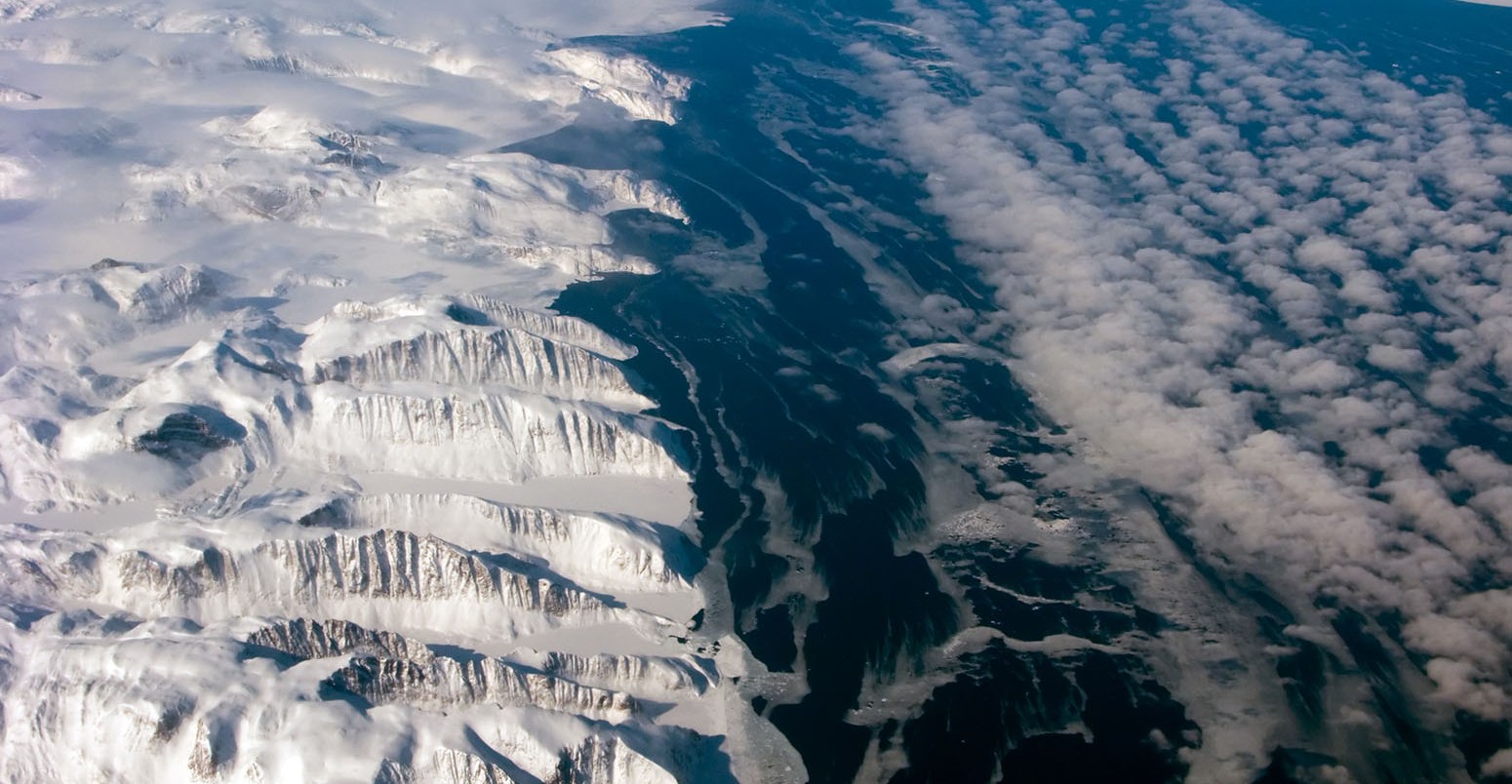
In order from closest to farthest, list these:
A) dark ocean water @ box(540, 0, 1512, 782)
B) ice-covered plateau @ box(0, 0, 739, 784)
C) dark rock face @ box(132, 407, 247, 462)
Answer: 1. ice-covered plateau @ box(0, 0, 739, 784)
2. dark ocean water @ box(540, 0, 1512, 782)
3. dark rock face @ box(132, 407, 247, 462)

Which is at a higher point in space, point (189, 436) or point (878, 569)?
point (189, 436)

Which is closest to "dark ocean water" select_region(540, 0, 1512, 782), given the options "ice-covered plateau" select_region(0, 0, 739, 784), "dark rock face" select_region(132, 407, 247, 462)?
"ice-covered plateau" select_region(0, 0, 739, 784)

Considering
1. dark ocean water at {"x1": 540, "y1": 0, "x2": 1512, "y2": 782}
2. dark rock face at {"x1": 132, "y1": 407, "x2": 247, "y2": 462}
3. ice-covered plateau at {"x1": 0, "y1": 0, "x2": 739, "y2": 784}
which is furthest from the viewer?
dark rock face at {"x1": 132, "y1": 407, "x2": 247, "y2": 462}

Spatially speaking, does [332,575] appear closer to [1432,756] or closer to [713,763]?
[713,763]

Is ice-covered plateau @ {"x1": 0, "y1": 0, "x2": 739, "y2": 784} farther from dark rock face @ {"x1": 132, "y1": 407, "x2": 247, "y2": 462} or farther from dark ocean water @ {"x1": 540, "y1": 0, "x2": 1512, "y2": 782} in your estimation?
dark ocean water @ {"x1": 540, "y1": 0, "x2": 1512, "y2": 782}

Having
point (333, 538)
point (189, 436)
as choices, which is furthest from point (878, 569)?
point (189, 436)

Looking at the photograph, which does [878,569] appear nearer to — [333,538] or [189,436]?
[333,538]

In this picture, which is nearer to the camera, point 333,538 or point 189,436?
point 333,538

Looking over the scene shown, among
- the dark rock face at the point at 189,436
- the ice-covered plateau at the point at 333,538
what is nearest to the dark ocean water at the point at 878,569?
the ice-covered plateau at the point at 333,538

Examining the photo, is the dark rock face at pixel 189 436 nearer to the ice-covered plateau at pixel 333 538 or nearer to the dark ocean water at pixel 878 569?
the ice-covered plateau at pixel 333 538

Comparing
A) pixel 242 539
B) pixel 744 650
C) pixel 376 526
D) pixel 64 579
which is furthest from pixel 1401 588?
pixel 64 579
